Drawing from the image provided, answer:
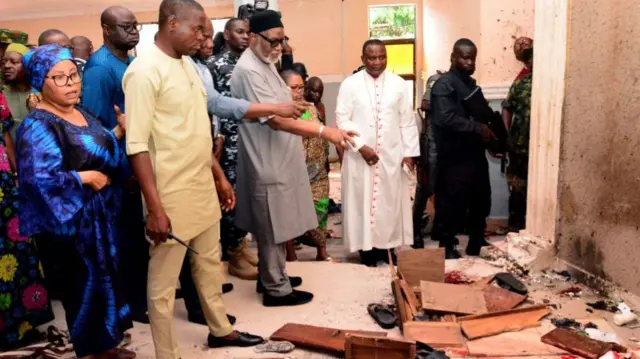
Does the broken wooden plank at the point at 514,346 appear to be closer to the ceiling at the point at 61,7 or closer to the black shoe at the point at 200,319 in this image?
the black shoe at the point at 200,319

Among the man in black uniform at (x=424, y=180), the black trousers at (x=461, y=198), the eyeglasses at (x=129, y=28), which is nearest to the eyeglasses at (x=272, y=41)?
the eyeglasses at (x=129, y=28)

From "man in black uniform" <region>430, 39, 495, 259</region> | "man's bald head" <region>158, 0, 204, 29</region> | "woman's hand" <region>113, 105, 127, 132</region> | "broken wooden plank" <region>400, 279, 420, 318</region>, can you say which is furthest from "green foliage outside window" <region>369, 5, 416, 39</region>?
"man's bald head" <region>158, 0, 204, 29</region>

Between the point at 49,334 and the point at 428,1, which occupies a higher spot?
the point at 428,1

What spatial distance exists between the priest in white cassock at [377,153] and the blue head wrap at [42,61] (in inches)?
103

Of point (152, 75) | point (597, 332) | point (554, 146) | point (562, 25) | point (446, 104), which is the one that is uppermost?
point (562, 25)

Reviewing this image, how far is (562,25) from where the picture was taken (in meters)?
4.40

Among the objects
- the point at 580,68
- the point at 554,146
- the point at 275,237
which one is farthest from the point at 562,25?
the point at 275,237

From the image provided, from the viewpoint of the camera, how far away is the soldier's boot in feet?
15.0

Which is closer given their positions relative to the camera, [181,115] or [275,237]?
[181,115]

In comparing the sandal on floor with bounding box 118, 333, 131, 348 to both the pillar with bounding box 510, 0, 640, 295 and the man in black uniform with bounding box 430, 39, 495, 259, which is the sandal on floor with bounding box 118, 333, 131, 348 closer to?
the man in black uniform with bounding box 430, 39, 495, 259

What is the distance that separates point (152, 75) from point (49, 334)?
6.12ft

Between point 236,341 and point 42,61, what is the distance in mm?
1755

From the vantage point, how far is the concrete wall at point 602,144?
12.8 feet

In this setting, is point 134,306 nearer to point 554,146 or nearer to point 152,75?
point 152,75
